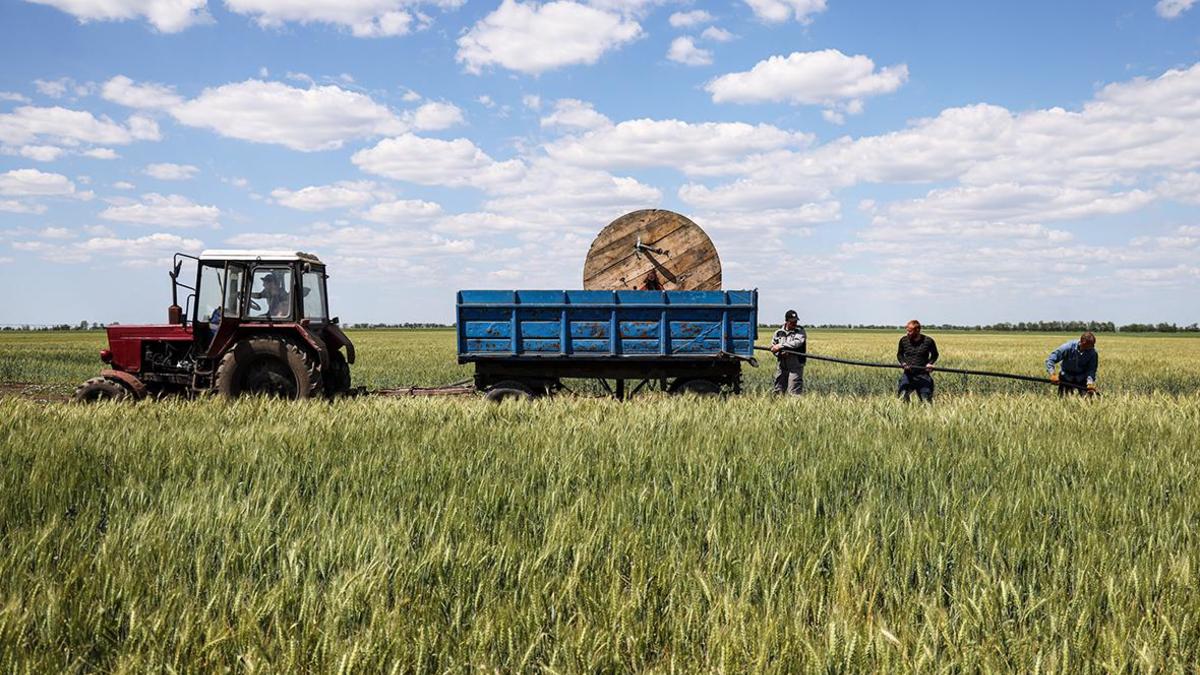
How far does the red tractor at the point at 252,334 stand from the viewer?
10.6 metres

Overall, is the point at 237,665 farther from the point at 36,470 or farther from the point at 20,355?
the point at 20,355

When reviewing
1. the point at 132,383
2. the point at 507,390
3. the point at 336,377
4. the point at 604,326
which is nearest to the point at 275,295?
the point at 336,377

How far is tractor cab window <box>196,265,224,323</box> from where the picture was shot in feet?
35.2

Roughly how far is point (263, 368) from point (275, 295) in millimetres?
1023

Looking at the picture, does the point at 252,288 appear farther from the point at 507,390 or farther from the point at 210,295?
the point at 507,390

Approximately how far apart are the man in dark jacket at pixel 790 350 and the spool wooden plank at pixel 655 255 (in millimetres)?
1282

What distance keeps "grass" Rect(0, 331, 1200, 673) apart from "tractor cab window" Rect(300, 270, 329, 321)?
3428 mm

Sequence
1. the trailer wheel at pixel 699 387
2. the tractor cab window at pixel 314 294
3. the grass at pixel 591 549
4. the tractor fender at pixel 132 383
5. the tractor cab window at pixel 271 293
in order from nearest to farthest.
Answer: the grass at pixel 591 549
the tractor cab window at pixel 271 293
the tractor cab window at pixel 314 294
the tractor fender at pixel 132 383
the trailer wheel at pixel 699 387

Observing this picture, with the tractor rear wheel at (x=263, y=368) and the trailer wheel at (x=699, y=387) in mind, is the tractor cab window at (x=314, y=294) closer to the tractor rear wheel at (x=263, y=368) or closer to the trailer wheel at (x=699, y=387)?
the tractor rear wheel at (x=263, y=368)

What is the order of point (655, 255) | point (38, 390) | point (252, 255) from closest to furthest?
1. point (252, 255)
2. point (655, 255)
3. point (38, 390)

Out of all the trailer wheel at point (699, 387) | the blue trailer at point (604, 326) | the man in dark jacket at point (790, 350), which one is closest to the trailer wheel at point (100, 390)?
the blue trailer at point (604, 326)

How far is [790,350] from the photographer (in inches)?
490

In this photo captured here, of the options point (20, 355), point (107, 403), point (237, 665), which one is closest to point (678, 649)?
point (237, 665)

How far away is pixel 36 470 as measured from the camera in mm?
5789
